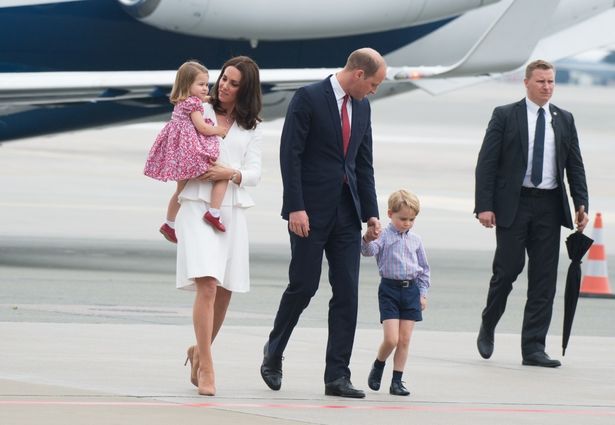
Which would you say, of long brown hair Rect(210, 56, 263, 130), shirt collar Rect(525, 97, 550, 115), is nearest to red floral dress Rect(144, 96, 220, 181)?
long brown hair Rect(210, 56, 263, 130)

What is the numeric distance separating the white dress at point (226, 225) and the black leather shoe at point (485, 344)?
2427 mm

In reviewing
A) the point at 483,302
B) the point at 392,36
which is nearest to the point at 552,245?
the point at 483,302

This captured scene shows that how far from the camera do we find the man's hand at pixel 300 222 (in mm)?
9273

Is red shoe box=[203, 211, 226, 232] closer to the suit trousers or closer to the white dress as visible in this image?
the white dress

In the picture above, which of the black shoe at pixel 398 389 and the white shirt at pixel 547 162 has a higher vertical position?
the white shirt at pixel 547 162

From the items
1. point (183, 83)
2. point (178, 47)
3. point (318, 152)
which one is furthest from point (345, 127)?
point (178, 47)

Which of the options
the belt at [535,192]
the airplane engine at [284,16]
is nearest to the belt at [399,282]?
the belt at [535,192]

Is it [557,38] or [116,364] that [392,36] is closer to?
[557,38]

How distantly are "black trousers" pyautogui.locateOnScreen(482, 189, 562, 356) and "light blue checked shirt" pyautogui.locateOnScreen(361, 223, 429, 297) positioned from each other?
153 centimetres

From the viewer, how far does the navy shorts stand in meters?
9.80

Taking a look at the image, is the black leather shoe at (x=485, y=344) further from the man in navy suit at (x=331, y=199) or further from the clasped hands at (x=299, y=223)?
the clasped hands at (x=299, y=223)

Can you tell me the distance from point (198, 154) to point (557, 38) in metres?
13.1

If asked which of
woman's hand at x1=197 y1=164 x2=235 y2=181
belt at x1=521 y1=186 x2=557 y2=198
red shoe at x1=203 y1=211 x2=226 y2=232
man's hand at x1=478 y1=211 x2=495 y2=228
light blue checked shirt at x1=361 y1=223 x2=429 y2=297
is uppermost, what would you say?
belt at x1=521 y1=186 x2=557 y2=198

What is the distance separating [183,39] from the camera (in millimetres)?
19031
